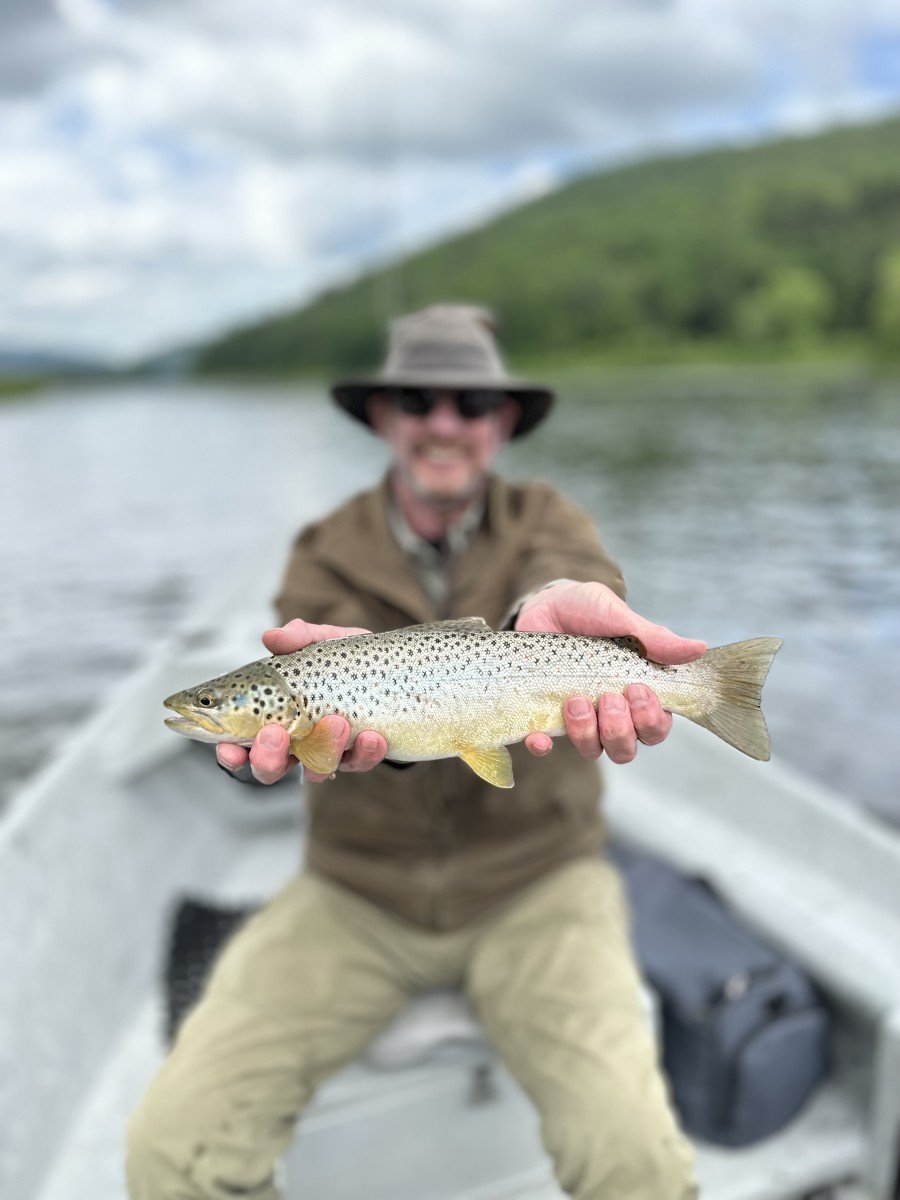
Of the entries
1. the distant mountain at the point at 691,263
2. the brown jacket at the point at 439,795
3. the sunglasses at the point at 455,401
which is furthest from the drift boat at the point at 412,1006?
the distant mountain at the point at 691,263

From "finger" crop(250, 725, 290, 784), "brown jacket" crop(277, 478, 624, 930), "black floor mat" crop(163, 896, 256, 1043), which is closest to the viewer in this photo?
"finger" crop(250, 725, 290, 784)

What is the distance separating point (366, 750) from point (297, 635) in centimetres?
35

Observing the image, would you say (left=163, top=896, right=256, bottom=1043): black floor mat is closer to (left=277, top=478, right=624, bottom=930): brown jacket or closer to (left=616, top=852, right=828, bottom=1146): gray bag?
(left=277, top=478, right=624, bottom=930): brown jacket

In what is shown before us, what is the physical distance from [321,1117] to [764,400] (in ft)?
193

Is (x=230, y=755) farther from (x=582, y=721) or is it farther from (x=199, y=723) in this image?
(x=582, y=721)

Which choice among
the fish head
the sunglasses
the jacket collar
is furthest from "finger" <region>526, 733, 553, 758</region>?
the sunglasses

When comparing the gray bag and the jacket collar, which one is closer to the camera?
the jacket collar

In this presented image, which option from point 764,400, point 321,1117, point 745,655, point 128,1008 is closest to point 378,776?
point 321,1117

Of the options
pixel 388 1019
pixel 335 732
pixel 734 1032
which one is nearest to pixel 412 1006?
pixel 388 1019

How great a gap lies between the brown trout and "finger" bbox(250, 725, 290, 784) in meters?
0.06

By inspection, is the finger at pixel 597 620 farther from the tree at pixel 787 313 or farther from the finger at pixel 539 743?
the tree at pixel 787 313

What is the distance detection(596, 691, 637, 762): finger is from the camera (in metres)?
2.31

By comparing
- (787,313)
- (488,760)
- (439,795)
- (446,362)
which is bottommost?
(787,313)

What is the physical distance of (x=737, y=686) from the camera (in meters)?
2.39
